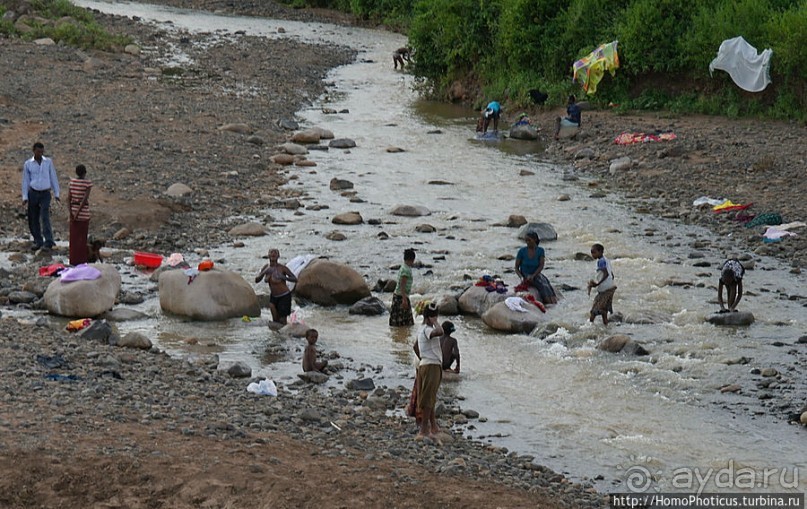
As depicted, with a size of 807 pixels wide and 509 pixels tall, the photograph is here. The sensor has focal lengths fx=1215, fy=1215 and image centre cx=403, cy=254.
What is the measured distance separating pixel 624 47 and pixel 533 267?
1526 cm

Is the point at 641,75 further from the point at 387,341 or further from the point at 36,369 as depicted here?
the point at 36,369

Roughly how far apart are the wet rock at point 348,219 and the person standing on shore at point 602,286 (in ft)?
20.6

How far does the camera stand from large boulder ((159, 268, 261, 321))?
50.6 feet

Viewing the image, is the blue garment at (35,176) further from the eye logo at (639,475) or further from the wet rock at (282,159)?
the eye logo at (639,475)

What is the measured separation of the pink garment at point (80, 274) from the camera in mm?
Answer: 15289

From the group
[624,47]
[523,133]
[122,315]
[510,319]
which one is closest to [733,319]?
[510,319]

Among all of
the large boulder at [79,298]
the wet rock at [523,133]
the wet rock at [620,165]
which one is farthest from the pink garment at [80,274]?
the wet rock at [523,133]

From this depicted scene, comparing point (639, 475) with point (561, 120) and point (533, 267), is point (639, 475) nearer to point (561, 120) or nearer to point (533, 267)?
point (533, 267)

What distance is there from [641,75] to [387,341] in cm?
1805

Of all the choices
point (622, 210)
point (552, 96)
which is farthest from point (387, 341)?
point (552, 96)

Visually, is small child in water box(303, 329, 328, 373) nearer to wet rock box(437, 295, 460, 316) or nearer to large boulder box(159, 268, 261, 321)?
large boulder box(159, 268, 261, 321)

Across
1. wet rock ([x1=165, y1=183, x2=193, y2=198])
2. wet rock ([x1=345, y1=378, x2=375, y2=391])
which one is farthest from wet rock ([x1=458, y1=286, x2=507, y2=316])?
wet rock ([x1=165, y1=183, x2=193, y2=198])

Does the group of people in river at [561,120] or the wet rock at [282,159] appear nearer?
the wet rock at [282,159]

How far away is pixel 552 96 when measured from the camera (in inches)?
1249
